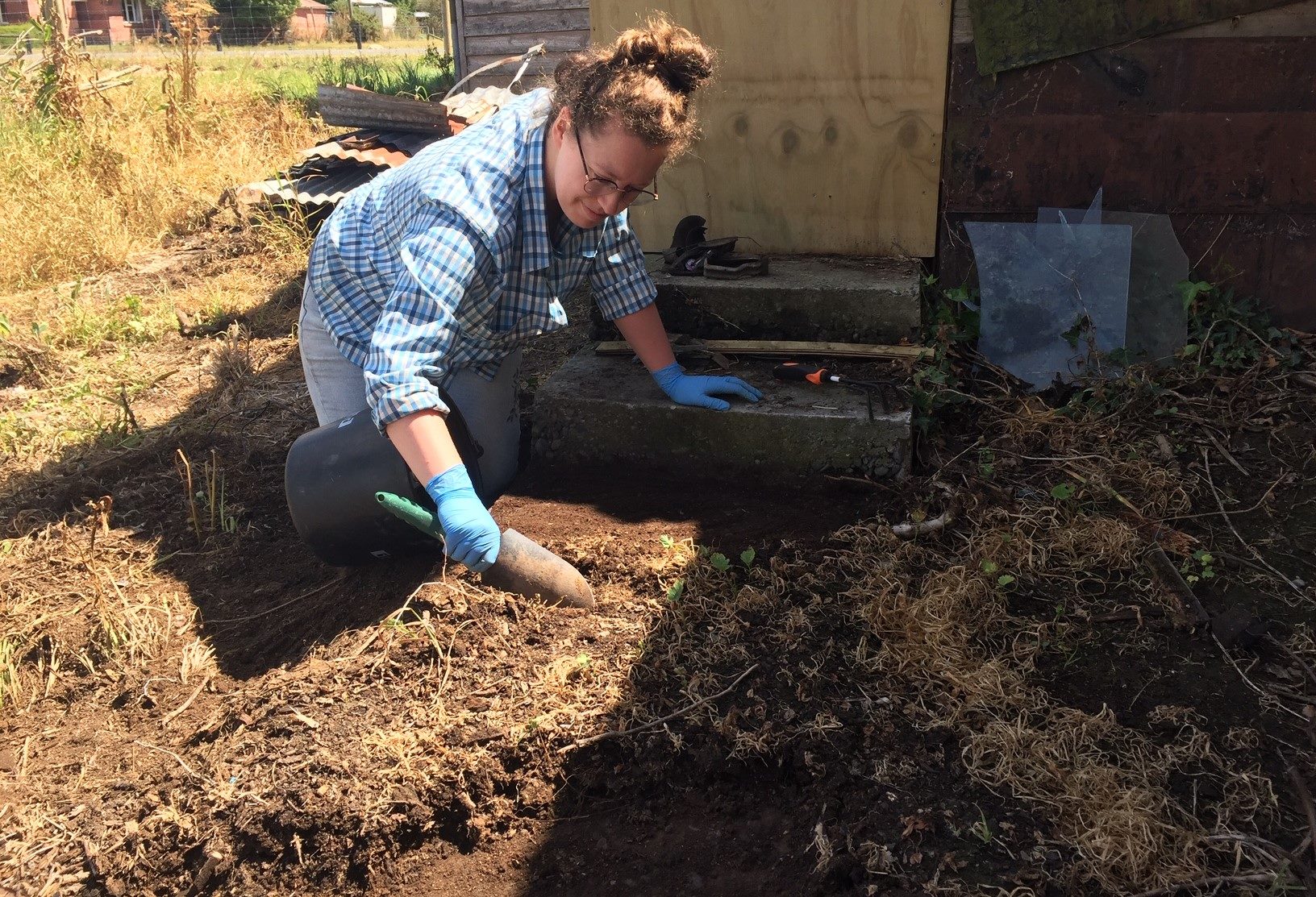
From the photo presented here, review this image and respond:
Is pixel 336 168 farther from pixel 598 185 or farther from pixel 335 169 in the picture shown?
pixel 598 185

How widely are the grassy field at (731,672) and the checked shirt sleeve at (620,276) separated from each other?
0.57 metres

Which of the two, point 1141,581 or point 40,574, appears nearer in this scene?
point 1141,581

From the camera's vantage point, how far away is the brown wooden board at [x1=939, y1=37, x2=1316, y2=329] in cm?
323

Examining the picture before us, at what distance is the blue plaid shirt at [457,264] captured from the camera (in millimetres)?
2271

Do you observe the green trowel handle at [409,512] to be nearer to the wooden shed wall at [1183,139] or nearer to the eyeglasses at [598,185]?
the eyeglasses at [598,185]

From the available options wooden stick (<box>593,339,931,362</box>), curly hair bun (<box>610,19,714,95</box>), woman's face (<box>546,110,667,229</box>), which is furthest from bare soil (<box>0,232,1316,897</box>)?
curly hair bun (<box>610,19,714,95</box>)

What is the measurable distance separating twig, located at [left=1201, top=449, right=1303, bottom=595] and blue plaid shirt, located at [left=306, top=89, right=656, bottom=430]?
1.79 metres

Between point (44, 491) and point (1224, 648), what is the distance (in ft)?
12.1

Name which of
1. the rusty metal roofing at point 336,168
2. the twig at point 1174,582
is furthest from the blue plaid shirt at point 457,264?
the rusty metal roofing at point 336,168

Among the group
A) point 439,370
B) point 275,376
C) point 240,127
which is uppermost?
point 240,127

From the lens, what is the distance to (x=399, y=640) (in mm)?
2424

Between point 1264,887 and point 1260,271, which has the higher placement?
point 1260,271

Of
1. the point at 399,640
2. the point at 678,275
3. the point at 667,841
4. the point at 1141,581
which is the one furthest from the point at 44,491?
the point at 1141,581

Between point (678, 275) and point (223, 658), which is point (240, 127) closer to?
point (678, 275)
